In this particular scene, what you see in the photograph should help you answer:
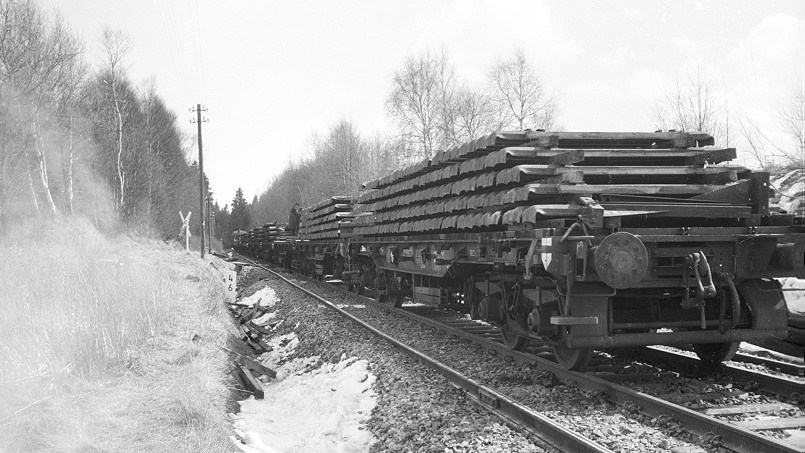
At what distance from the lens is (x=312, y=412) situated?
6.42m

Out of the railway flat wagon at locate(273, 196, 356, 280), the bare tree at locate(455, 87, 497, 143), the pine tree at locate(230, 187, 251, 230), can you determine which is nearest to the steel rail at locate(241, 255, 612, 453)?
the railway flat wagon at locate(273, 196, 356, 280)

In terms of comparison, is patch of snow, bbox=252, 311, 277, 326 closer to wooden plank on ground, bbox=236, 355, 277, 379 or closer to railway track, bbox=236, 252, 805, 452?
wooden plank on ground, bbox=236, 355, 277, 379

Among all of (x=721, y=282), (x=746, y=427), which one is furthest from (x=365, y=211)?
(x=746, y=427)

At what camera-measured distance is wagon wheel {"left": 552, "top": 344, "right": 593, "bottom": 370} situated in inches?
230

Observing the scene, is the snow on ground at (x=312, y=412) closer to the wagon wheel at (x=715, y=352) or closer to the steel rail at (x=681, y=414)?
the steel rail at (x=681, y=414)

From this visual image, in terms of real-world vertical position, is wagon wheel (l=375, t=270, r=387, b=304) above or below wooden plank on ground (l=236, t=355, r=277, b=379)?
above

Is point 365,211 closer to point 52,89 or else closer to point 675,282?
point 675,282

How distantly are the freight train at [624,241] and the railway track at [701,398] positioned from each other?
272mm

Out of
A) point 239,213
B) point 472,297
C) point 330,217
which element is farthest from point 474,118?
point 239,213

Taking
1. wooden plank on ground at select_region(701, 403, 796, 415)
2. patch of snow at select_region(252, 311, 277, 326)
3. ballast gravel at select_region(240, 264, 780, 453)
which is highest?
wooden plank on ground at select_region(701, 403, 796, 415)

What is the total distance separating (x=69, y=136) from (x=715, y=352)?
84.5ft

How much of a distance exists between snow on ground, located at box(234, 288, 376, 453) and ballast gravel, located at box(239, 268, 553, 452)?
18 cm

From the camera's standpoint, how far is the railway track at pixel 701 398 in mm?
3938

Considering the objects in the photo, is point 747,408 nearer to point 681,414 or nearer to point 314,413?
point 681,414
